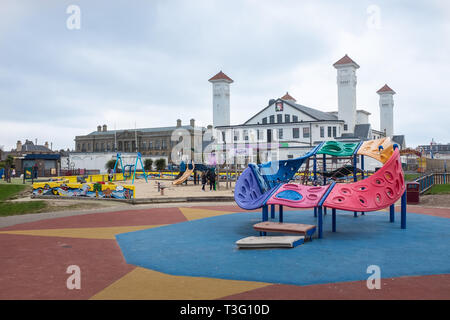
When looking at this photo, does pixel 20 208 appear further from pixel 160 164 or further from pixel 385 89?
pixel 385 89

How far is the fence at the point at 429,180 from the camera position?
1077 inches

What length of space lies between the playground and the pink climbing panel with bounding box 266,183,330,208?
0.04m

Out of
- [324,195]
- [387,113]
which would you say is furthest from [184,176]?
[387,113]

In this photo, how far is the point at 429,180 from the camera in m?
30.3

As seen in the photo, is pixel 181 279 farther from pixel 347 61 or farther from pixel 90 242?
pixel 347 61

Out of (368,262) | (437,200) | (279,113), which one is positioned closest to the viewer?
(368,262)

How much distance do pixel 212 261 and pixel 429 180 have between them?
2661 centimetres

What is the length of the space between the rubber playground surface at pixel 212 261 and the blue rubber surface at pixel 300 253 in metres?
0.03

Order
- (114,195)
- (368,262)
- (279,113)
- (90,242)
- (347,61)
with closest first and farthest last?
(368,262)
(90,242)
(114,195)
(347,61)
(279,113)

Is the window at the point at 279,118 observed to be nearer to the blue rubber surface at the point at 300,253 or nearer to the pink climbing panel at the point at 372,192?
the blue rubber surface at the point at 300,253
